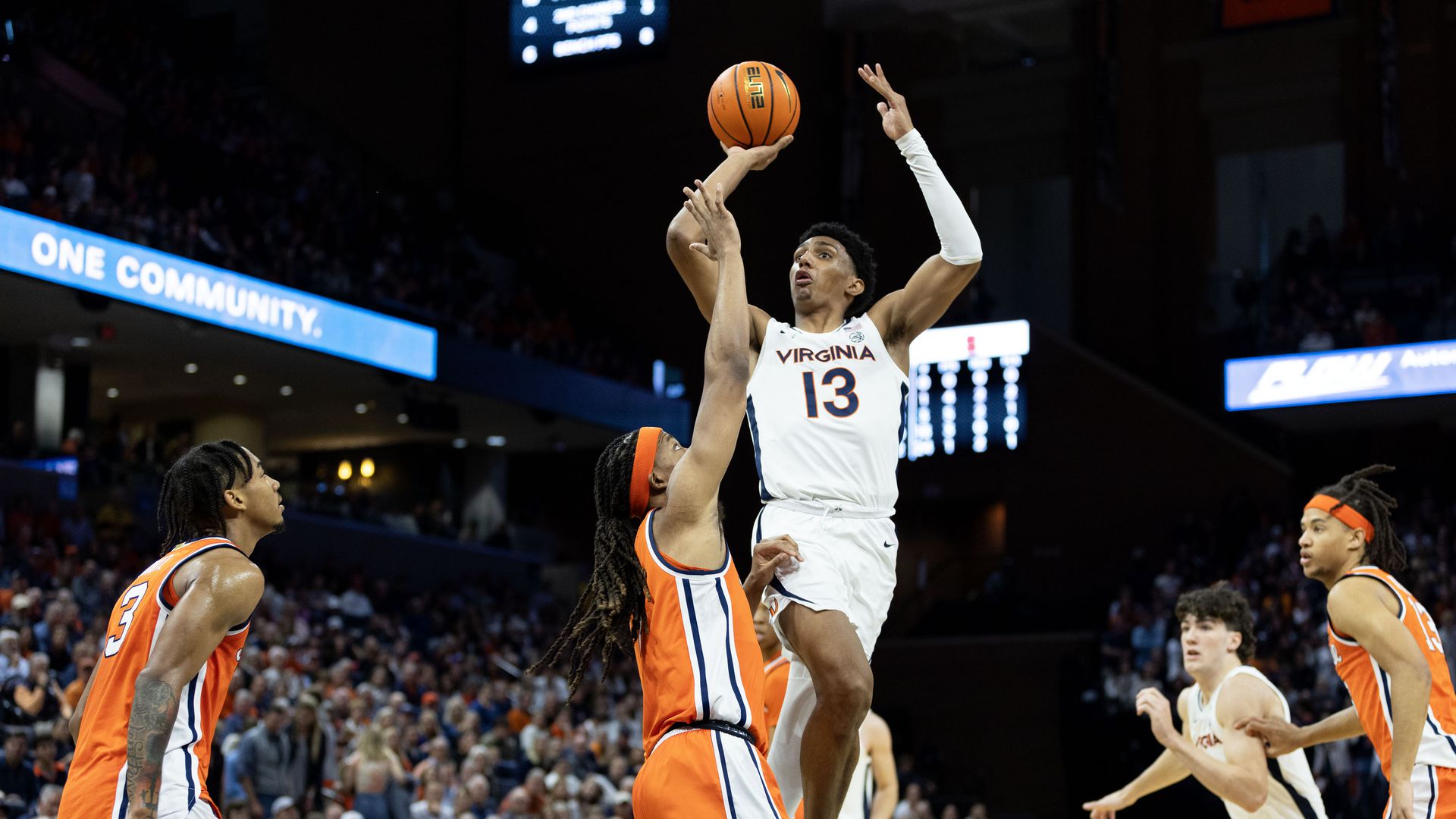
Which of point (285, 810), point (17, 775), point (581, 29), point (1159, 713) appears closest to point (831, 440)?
point (1159, 713)

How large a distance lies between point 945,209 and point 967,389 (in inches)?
670

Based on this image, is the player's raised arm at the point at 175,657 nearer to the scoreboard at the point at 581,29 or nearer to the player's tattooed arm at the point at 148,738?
the player's tattooed arm at the point at 148,738

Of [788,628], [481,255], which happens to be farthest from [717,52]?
[788,628]

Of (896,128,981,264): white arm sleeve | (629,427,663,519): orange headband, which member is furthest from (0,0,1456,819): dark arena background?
(629,427,663,519): orange headband

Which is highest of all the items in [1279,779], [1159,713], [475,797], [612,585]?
[612,585]

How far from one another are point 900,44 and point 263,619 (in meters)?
16.2

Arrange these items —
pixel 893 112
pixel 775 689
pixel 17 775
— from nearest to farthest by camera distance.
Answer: pixel 893 112, pixel 775 689, pixel 17 775

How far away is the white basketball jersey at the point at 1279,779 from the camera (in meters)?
6.69

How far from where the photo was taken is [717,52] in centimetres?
2747

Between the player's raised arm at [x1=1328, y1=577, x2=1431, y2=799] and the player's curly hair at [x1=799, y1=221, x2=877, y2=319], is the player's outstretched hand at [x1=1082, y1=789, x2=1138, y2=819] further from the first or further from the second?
the player's curly hair at [x1=799, y1=221, x2=877, y2=319]

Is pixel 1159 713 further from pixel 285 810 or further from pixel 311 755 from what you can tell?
pixel 311 755

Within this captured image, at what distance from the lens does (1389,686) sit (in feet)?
18.8

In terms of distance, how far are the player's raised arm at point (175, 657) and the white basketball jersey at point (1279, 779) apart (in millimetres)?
4025

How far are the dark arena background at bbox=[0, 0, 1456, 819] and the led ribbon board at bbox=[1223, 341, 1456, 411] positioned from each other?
0.15ft
